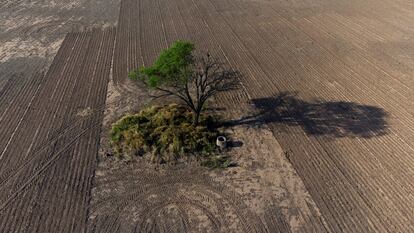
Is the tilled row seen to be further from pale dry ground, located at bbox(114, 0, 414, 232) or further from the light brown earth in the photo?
pale dry ground, located at bbox(114, 0, 414, 232)

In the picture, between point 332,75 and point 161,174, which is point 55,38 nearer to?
point 161,174

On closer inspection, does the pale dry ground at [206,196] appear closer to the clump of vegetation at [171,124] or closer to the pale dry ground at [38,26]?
the clump of vegetation at [171,124]

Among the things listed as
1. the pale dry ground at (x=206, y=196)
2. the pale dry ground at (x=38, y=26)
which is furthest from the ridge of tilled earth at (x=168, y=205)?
the pale dry ground at (x=38, y=26)

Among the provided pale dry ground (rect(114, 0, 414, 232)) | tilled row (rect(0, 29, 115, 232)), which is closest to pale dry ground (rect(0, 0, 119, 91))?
tilled row (rect(0, 29, 115, 232))

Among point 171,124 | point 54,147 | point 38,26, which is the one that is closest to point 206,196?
point 171,124

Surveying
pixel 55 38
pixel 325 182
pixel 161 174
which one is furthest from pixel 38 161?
pixel 55 38
